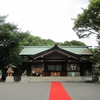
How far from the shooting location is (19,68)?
65.5 ft

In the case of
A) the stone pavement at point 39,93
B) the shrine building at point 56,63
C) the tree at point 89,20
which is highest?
the tree at point 89,20

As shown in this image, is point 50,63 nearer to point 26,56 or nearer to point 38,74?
point 38,74

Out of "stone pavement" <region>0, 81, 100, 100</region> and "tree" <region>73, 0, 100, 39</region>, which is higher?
"tree" <region>73, 0, 100, 39</region>

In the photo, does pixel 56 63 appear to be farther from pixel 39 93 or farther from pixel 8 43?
pixel 39 93

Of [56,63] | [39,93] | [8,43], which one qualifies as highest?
[8,43]

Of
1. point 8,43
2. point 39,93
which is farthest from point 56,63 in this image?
point 39,93

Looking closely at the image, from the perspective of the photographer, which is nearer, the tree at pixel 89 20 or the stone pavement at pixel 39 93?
the stone pavement at pixel 39 93

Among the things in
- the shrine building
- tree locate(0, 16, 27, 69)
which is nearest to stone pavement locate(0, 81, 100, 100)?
the shrine building

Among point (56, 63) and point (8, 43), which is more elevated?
point (8, 43)

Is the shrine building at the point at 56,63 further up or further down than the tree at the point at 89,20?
further down

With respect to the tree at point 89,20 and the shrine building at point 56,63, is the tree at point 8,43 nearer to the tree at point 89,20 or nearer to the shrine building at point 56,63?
the shrine building at point 56,63

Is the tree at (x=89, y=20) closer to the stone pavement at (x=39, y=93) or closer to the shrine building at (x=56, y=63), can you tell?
the shrine building at (x=56, y=63)

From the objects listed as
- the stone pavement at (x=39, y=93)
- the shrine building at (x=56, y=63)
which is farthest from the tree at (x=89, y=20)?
the stone pavement at (x=39, y=93)

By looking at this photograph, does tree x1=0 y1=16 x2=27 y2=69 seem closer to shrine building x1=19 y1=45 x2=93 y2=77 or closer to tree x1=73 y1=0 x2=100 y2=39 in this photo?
shrine building x1=19 y1=45 x2=93 y2=77
